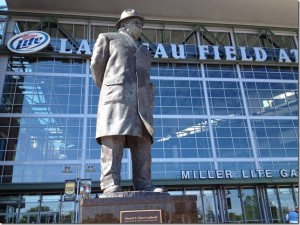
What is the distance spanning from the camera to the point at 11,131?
23984 millimetres

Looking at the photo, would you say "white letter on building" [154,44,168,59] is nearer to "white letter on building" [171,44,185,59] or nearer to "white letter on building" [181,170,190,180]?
"white letter on building" [171,44,185,59]

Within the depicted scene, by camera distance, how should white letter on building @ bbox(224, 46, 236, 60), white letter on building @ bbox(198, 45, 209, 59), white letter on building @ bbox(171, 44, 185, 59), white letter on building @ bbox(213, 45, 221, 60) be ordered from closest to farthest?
white letter on building @ bbox(171, 44, 185, 59)
white letter on building @ bbox(198, 45, 209, 59)
white letter on building @ bbox(213, 45, 221, 60)
white letter on building @ bbox(224, 46, 236, 60)

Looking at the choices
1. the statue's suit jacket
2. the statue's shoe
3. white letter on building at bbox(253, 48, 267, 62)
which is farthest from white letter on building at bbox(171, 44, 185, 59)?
the statue's shoe

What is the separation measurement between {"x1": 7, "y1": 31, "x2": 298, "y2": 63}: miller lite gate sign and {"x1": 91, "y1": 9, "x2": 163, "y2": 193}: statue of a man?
2230 cm

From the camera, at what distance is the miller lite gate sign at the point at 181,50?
26031 millimetres

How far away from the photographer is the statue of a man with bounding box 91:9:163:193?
4379mm

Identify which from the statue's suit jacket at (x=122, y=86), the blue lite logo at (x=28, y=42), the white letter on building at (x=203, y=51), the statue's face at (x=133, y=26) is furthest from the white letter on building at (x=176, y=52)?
the statue's suit jacket at (x=122, y=86)

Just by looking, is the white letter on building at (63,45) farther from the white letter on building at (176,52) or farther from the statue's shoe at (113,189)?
the statue's shoe at (113,189)

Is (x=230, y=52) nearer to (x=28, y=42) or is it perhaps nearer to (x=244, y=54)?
(x=244, y=54)

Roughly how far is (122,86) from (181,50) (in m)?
24.3

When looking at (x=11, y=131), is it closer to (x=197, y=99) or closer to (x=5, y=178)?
(x=5, y=178)

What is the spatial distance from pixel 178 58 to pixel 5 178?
53.0 feet

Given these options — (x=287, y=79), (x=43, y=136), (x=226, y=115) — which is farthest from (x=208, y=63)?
(x=43, y=136)

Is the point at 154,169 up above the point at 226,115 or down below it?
below
